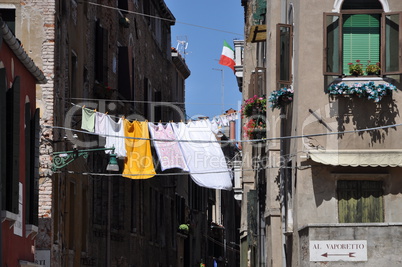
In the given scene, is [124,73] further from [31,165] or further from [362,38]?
[31,165]

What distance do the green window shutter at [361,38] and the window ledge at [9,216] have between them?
23.8 ft

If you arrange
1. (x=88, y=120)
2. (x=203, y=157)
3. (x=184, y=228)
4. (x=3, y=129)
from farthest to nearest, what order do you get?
(x=184, y=228) < (x=203, y=157) < (x=88, y=120) < (x=3, y=129)

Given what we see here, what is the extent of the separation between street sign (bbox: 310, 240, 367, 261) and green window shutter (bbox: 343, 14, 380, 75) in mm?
3471

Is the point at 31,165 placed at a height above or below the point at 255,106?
below

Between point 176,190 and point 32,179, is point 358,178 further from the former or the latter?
point 176,190

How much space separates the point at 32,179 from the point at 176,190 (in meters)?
28.2

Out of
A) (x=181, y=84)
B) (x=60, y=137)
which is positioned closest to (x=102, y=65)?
(x=60, y=137)

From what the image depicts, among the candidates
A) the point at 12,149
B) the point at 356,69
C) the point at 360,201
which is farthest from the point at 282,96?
the point at 12,149

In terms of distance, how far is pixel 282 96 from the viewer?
69.4ft

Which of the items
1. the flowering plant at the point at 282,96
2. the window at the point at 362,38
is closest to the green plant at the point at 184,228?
the flowering plant at the point at 282,96

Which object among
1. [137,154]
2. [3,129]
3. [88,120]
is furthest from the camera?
[137,154]

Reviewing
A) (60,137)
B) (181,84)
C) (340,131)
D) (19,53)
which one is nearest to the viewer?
(19,53)

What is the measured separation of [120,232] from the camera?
32.1 m

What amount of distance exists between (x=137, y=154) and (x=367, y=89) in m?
8.71
